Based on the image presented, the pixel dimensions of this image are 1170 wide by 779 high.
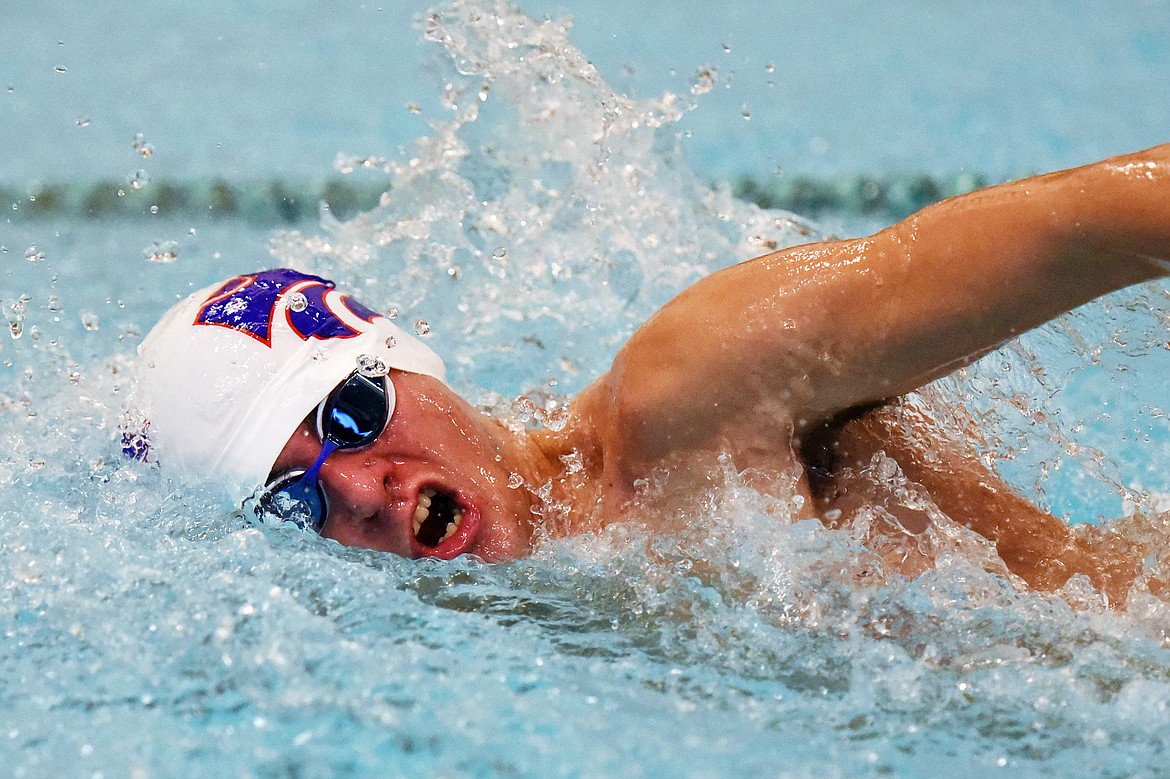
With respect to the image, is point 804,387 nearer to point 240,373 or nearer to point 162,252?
point 240,373

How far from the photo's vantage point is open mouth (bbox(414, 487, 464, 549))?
5.35 feet

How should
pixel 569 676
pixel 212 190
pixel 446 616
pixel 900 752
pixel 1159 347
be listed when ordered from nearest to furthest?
pixel 900 752 → pixel 569 676 → pixel 446 616 → pixel 1159 347 → pixel 212 190

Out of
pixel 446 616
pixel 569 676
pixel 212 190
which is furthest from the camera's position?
pixel 212 190

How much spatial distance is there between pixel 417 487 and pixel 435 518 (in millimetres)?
Result: 96

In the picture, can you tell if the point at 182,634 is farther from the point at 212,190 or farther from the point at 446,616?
the point at 212,190

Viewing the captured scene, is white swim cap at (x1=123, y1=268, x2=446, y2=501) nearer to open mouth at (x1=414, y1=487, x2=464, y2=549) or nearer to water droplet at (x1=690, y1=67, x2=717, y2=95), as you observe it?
open mouth at (x1=414, y1=487, x2=464, y2=549)

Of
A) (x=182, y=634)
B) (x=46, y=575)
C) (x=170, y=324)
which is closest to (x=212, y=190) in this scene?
(x=170, y=324)

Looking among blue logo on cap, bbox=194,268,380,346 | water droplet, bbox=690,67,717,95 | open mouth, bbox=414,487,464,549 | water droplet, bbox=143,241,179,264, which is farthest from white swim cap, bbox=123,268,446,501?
water droplet, bbox=690,67,717,95

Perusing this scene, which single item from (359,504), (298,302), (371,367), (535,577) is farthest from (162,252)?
(535,577)

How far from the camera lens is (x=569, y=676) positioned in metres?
1.31

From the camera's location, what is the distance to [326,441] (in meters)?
1.62

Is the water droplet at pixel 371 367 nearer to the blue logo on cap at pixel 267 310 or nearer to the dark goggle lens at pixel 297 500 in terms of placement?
the blue logo on cap at pixel 267 310

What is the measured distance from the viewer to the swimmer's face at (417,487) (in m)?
1.59

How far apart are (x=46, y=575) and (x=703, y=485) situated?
85 centimetres
